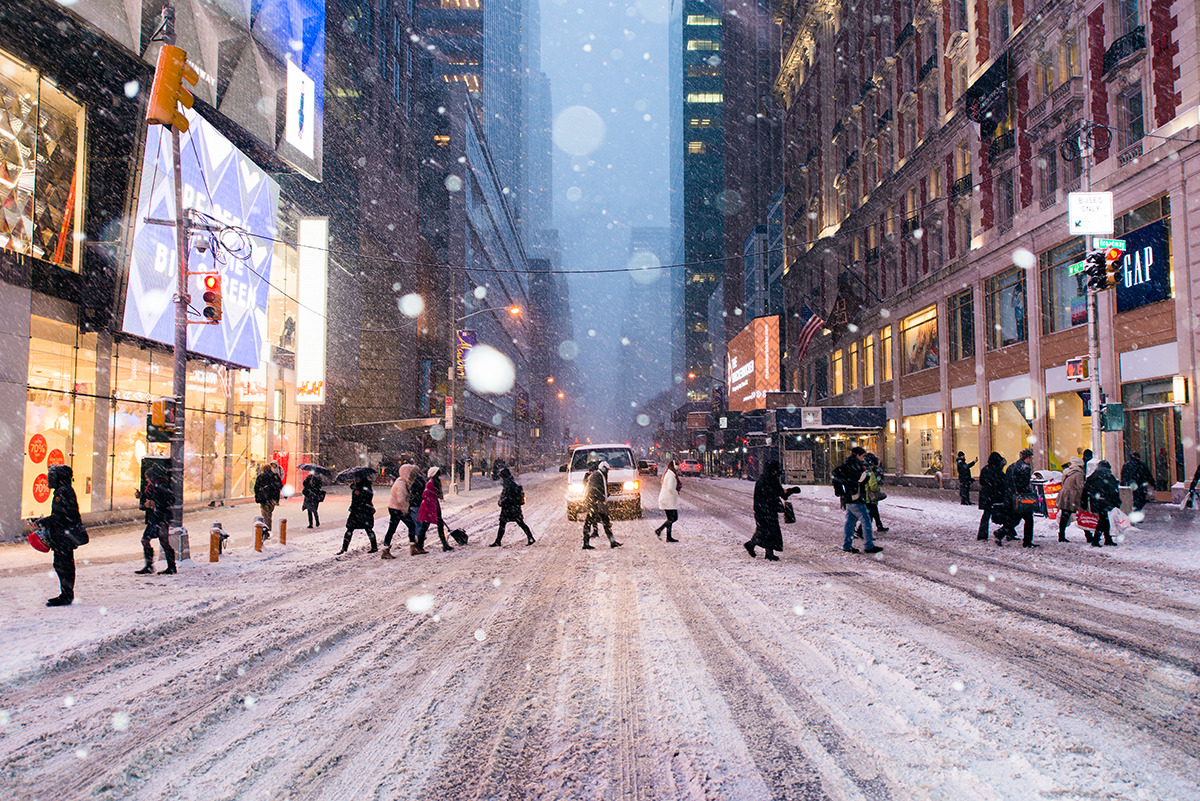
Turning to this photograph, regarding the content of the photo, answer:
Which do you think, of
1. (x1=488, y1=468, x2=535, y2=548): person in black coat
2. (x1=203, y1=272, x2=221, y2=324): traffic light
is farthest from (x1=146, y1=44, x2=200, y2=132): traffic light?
(x1=488, y1=468, x2=535, y2=548): person in black coat

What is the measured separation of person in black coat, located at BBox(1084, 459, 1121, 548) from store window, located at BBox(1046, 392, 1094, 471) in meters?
12.2

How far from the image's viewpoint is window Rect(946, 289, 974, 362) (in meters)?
31.5

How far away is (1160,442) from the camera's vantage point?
19953 millimetres

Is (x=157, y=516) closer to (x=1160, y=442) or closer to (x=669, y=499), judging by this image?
(x=669, y=499)

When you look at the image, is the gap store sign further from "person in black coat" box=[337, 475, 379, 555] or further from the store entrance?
"person in black coat" box=[337, 475, 379, 555]

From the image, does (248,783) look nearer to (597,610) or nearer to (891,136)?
(597,610)

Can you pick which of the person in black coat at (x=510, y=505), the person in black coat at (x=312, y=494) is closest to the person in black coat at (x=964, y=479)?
the person in black coat at (x=510, y=505)

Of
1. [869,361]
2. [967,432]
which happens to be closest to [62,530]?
[967,432]

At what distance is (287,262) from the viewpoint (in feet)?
101

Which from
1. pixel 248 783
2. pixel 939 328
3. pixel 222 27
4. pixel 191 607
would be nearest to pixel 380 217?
pixel 222 27

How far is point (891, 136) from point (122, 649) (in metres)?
44.5

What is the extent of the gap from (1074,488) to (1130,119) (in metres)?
15.8

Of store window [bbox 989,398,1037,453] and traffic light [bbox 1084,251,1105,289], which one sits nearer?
traffic light [bbox 1084,251,1105,289]

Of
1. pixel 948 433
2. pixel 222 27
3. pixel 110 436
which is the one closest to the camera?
pixel 110 436
